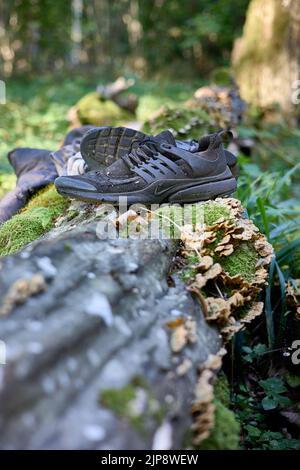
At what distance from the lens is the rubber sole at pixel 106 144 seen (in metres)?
2.58

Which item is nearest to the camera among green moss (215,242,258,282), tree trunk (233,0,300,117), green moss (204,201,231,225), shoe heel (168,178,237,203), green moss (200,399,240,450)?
green moss (200,399,240,450)

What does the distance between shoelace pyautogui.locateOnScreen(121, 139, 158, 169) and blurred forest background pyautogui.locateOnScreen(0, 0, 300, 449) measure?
953mm

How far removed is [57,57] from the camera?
2095 cm

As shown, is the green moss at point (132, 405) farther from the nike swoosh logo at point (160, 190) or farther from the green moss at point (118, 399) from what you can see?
the nike swoosh logo at point (160, 190)

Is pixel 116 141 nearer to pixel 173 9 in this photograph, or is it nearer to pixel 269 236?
pixel 269 236

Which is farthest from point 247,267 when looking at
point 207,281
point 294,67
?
point 294,67

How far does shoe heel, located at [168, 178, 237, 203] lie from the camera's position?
2355 millimetres

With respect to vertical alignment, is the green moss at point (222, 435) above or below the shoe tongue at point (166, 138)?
below

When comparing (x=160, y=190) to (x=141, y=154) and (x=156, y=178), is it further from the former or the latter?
(x=141, y=154)

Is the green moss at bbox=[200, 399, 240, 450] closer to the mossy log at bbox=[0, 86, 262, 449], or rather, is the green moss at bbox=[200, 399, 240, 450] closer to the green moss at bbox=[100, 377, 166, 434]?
the mossy log at bbox=[0, 86, 262, 449]

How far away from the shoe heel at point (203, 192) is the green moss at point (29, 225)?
78cm

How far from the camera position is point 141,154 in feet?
7.91

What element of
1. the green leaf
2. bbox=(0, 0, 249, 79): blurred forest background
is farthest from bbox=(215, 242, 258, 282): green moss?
bbox=(0, 0, 249, 79): blurred forest background

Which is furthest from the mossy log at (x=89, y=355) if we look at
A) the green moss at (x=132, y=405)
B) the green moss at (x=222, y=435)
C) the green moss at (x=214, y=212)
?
the green moss at (x=214, y=212)
